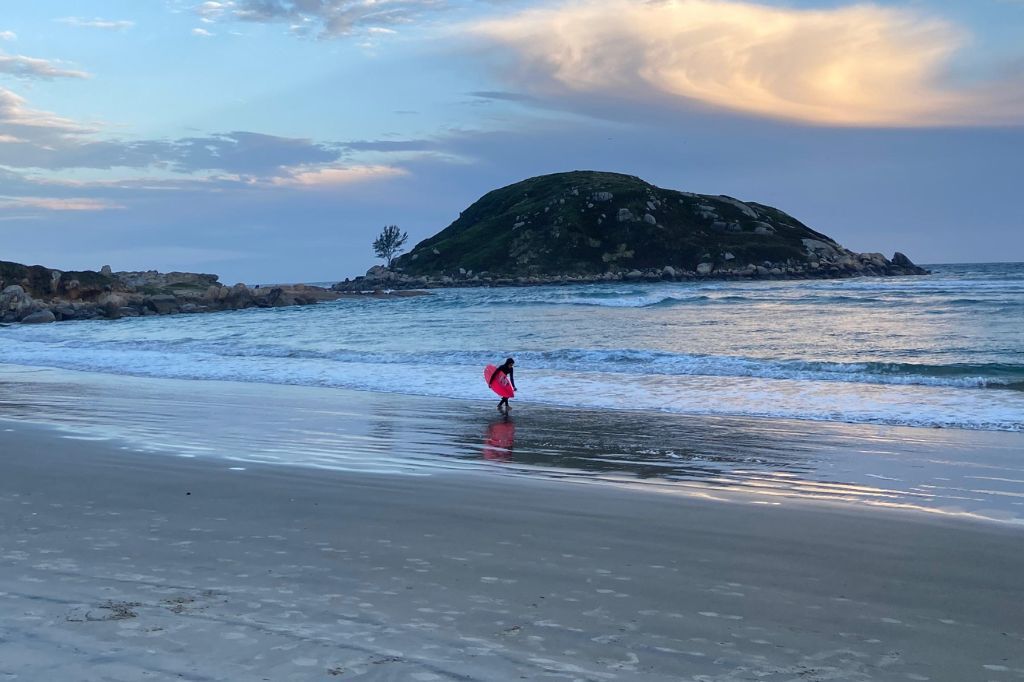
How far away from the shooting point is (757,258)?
112688 mm

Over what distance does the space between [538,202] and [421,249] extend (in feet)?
70.7

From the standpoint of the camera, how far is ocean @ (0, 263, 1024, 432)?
16.0m

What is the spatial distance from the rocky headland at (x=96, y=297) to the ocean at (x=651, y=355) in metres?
6.88

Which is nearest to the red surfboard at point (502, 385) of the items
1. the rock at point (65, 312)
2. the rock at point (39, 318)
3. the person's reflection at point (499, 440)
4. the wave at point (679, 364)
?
the person's reflection at point (499, 440)

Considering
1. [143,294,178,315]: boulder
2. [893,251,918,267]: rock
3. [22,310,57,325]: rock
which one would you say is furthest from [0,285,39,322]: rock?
[893,251,918,267]: rock

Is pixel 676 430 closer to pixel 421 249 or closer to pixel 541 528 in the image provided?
pixel 541 528

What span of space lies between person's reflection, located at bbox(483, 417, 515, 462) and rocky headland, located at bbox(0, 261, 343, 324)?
44375 mm

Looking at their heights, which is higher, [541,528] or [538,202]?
[538,202]

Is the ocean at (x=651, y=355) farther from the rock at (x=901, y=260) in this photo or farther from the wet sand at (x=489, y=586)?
the rock at (x=901, y=260)

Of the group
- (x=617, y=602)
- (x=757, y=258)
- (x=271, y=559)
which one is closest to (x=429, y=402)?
(x=271, y=559)

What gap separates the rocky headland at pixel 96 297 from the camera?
2030 inches

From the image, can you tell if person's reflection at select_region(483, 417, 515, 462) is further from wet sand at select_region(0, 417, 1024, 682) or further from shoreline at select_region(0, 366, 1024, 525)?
wet sand at select_region(0, 417, 1024, 682)

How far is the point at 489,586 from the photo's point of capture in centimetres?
532

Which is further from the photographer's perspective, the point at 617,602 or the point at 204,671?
the point at 617,602
